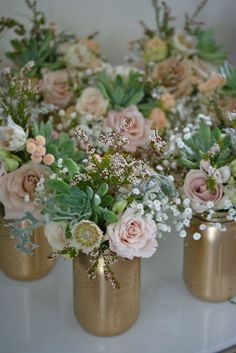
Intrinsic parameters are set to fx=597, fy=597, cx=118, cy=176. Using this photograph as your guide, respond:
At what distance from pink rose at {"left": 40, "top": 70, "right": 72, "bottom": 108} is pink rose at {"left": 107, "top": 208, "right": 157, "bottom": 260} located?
2.09ft

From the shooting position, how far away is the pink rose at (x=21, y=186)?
1047 mm

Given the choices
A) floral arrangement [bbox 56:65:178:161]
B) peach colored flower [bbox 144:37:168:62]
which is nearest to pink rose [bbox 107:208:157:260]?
floral arrangement [bbox 56:65:178:161]

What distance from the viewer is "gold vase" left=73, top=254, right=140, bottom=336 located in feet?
3.20

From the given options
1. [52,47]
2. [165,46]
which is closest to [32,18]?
[52,47]

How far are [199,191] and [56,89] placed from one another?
1.96 ft

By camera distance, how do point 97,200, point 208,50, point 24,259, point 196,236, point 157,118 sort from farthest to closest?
point 208,50
point 157,118
point 24,259
point 196,236
point 97,200

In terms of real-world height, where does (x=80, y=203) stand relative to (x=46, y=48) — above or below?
below

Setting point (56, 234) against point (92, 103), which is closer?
point (56, 234)

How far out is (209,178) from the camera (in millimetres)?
1013

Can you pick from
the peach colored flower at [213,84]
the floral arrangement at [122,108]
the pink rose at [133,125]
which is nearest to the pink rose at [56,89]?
the floral arrangement at [122,108]

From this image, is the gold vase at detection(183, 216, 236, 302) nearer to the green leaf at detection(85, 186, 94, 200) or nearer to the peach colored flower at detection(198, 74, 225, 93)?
the green leaf at detection(85, 186, 94, 200)

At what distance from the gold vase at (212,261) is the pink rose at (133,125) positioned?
1.07 feet

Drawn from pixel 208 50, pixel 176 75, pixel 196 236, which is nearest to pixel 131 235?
pixel 196 236

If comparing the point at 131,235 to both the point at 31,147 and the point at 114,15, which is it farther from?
the point at 114,15
